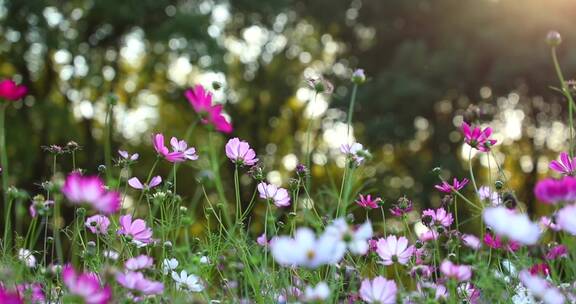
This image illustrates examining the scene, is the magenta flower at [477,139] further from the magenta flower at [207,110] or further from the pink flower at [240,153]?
the magenta flower at [207,110]

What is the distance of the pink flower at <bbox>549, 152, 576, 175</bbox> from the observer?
1.84m

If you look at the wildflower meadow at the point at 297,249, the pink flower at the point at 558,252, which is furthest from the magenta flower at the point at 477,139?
the pink flower at the point at 558,252

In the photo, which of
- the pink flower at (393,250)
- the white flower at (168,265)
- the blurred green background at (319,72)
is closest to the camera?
the pink flower at (393,250)

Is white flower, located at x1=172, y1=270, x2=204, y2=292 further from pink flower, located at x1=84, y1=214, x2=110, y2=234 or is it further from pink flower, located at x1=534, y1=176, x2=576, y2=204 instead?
pink flower, located at x1=534, y1=176, x2=576, y2=204

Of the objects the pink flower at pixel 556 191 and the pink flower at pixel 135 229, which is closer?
the pink flower at pixel 556 191

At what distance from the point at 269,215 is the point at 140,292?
50cm

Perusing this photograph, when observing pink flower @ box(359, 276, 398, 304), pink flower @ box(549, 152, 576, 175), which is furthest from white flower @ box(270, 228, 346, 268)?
pink flower @ box(549, 152, 576, 175)

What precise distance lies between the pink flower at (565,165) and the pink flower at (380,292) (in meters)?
0.77

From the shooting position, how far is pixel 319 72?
13336 mm

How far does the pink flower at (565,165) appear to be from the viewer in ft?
6.03

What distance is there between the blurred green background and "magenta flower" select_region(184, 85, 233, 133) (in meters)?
9.19

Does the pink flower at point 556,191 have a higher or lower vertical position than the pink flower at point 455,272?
higher

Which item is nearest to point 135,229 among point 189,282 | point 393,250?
point 189,282

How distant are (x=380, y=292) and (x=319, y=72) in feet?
39.9
